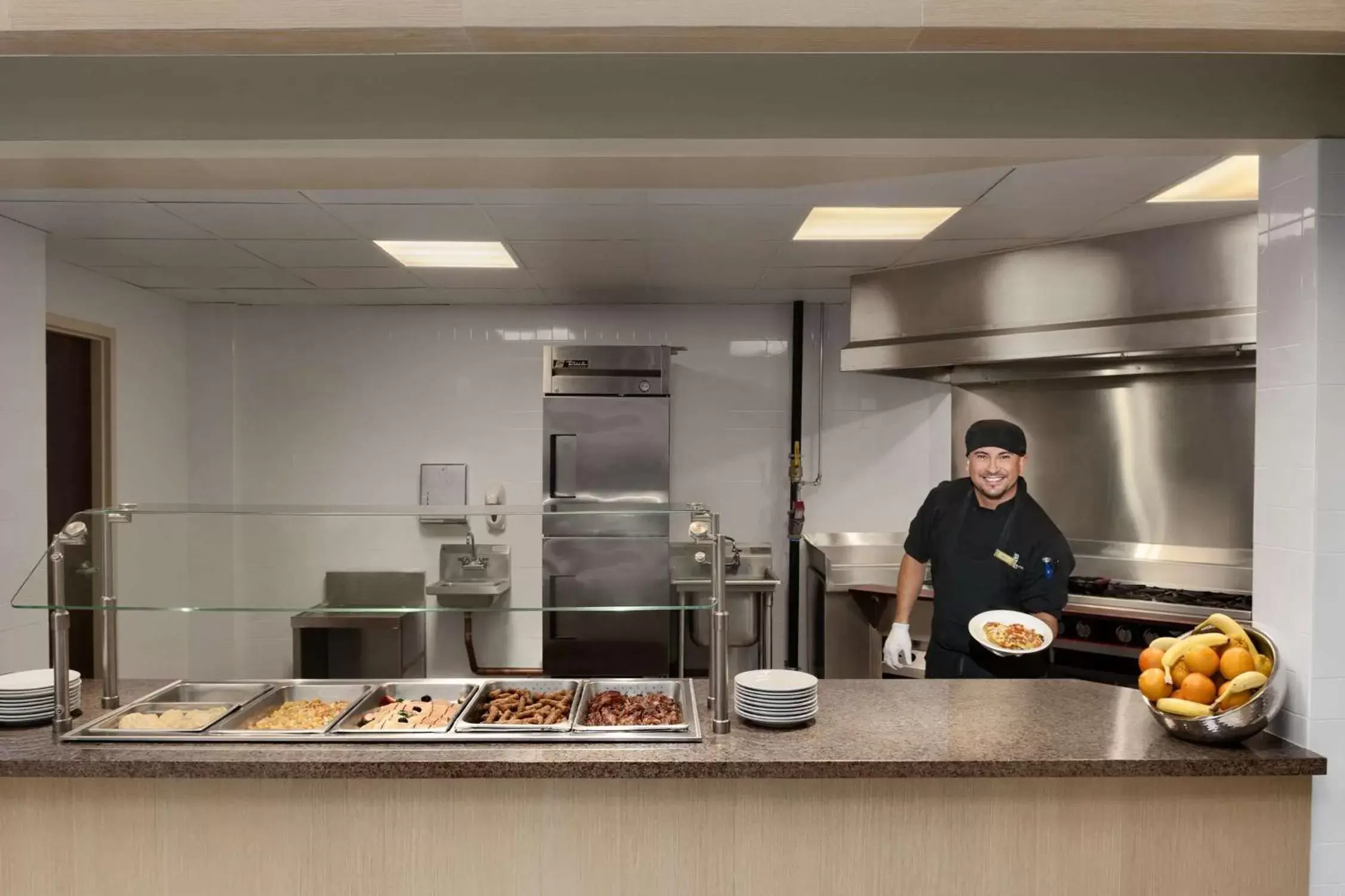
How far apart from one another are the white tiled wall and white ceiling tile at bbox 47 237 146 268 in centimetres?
398

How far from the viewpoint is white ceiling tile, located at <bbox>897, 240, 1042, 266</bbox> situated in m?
4.00

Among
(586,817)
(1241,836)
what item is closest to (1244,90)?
(1241,836)

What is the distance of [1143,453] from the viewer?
177 inches

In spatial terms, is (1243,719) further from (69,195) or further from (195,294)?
(195,294)

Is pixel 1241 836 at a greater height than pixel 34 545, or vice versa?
pixel 34 545

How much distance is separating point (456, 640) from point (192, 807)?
144 inches

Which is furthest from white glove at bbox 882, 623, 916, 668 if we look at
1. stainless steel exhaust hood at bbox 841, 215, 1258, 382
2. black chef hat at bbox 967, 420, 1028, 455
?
stainless steel exhaust hood at bbox 841, 215, 1258, 382

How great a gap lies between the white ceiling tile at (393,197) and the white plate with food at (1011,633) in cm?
226

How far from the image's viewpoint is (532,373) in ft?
18.9

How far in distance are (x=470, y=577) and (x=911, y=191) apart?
6.80 ft

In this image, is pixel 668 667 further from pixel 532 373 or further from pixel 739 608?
pixel 532 373

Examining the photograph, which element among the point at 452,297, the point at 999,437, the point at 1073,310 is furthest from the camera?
the point at 452,297

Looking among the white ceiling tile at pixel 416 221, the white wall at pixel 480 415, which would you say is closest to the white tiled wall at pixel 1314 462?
the white ceiling tile at pixel 416 221

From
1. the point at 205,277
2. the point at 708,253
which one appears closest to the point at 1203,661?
the point at 708,253
